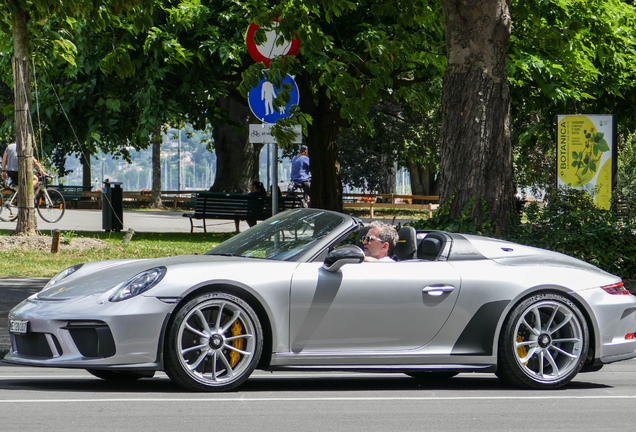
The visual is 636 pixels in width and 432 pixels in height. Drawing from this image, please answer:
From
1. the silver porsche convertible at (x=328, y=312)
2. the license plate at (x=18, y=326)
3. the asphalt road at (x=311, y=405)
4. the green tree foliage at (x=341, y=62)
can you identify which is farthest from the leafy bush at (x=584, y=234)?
the license plate at (x=18, y=326)

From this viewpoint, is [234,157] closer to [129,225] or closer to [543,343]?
[129,225]

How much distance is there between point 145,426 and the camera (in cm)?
489

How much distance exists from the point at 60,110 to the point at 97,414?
13.9 meters

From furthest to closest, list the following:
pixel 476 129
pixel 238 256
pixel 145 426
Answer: pixel 476 129
pixel 238 256
pixel 145 426

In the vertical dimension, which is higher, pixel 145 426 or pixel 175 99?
pixel 175 99

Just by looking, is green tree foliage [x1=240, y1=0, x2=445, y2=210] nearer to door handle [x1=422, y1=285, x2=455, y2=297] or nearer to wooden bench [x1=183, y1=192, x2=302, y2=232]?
wooden bench [x1=183, y1=192, x2=302, y2=232]

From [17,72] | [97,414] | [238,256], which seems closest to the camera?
[97,414]

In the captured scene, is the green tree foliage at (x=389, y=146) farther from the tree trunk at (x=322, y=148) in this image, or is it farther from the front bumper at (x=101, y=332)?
the front bumper at (x=101, y=332)

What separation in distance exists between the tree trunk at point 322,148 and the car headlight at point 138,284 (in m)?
14.6

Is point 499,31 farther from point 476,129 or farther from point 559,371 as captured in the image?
point 559,371

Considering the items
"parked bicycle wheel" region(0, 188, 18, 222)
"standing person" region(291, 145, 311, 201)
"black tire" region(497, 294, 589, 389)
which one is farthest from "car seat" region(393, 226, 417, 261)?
"parked bicycle wheel" region(0, 188, 18, 222)

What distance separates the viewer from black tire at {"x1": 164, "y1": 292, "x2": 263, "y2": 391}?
220 inches

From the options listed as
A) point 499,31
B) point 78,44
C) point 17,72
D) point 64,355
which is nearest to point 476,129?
point 499,31

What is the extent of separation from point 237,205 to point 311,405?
46.5 ft
